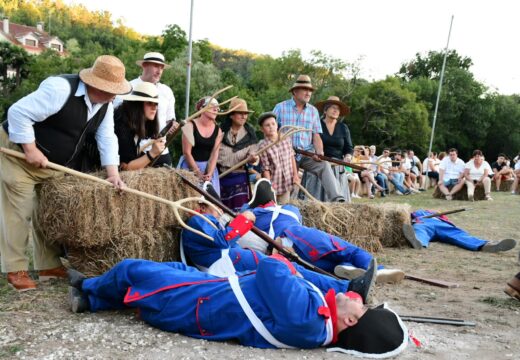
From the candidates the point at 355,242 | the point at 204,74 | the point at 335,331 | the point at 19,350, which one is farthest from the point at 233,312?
the point at 204,74

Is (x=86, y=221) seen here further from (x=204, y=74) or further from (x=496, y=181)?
(x=204, y=74)

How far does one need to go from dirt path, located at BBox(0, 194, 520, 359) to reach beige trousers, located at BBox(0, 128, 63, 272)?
26 cm

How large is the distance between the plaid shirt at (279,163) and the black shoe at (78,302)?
310cm

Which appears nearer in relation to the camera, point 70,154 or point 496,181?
point 70,154

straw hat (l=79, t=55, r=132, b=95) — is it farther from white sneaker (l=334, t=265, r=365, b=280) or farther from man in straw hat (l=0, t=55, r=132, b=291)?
white sneaker (l=334, t=265, r=365, b=280)

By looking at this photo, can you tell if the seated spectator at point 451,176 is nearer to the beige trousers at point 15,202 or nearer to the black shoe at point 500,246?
the black shoe at point 500,246

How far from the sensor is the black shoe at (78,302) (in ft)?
11.3

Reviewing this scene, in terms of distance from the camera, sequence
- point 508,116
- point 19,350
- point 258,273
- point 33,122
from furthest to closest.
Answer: point 508,116 < point 33,122 < point 258,273 < point 19,350

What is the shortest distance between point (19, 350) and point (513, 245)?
225 inches

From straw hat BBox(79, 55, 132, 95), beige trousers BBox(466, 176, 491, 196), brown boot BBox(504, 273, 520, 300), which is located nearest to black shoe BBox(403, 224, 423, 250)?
brown boot BBox(504, 273, 520, 300)

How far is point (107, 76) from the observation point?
13.1 ft

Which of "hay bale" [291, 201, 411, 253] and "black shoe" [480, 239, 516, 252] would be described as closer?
"hay bale" [291, 201, 411, 253]

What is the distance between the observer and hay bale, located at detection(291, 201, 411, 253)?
19.5ft

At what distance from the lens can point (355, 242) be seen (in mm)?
6145
